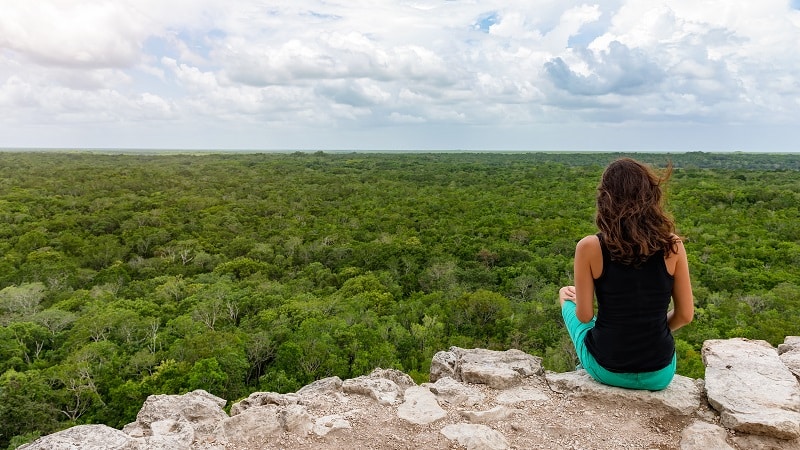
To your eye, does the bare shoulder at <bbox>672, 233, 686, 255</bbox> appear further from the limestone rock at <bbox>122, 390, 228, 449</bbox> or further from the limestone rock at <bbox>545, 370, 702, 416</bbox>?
the limestone rock at <bbox>122, 390, 228, 449</bbox>

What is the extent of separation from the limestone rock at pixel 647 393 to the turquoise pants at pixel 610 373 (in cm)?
5

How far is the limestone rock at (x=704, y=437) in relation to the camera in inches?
135

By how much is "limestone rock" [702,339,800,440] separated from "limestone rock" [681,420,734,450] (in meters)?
0.14

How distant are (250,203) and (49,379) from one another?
3518 cm

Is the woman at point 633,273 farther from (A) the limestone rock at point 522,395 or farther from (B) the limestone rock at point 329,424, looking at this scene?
(B) the limestone rock at point 329,424

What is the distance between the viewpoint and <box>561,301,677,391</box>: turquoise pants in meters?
3.79

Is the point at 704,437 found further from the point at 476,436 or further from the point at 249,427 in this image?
the point at 249,427

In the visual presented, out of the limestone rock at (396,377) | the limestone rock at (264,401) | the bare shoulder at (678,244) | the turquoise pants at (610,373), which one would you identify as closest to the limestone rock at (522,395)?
the turquoise pants at (610,373)

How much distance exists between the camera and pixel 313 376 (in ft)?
58.7

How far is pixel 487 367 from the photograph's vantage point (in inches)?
190

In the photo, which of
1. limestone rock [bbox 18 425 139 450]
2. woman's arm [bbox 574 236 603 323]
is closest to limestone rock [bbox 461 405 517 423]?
woman's arm [bbox 574 236 603 323]

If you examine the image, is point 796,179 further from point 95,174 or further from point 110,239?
point 95,174

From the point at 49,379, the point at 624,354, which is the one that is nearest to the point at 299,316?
the point at 49,379

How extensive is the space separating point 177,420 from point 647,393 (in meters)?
3.91
